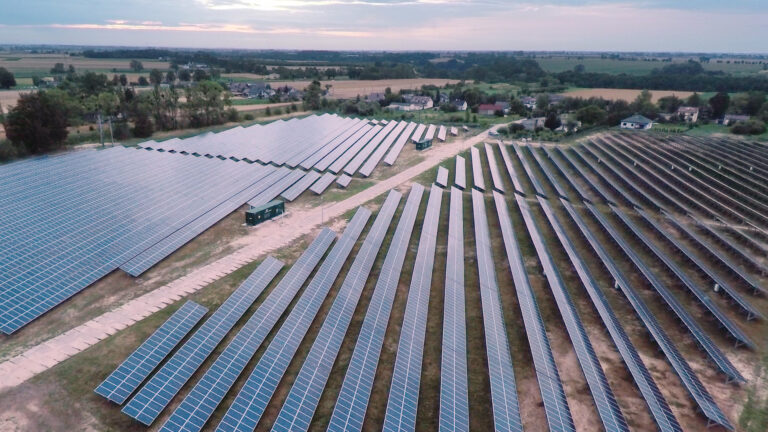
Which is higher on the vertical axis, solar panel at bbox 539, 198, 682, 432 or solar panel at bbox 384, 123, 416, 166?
solar panel at bbox 384, 123, 416, 166

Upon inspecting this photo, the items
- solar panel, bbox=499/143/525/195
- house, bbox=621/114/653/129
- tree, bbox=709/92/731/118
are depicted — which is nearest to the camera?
solar panel, bbox=499/143/525/195

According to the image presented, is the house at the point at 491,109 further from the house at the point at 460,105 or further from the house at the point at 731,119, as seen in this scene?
the house at the point at 731,119

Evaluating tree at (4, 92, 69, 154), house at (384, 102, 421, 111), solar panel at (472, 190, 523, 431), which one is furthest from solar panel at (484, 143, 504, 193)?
tree at (4, 92, 69, 154)

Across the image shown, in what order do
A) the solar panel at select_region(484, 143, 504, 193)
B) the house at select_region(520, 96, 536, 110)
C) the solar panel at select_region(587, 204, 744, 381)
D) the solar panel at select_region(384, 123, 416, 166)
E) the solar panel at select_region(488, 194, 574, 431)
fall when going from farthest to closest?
the house at select_region(520, 96, 536, 110) → the solar panel at select_region(384, 123, 416, 166) → the solar panel at select_region(484, 143, 504, 193) → the solar panel at select_region(587, 204, 744, 381) → the solar panel at select_region(488, 194, 574, 431)

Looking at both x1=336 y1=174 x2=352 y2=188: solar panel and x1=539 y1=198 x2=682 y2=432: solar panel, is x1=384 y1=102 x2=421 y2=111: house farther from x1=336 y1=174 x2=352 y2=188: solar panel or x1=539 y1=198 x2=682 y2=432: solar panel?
x1=539 y1=198 x2=682 y2=432: solar panel

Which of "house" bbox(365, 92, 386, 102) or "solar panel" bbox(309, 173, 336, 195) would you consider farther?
"house" bbox(365, 92, 386, 102)

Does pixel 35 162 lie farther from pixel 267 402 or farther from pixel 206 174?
pixel 267 402

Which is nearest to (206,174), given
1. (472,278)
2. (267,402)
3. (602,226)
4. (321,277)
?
(321,277)
